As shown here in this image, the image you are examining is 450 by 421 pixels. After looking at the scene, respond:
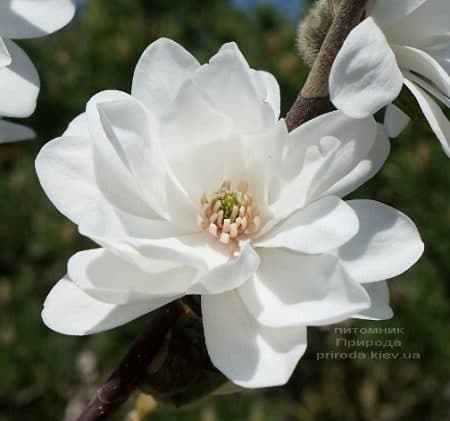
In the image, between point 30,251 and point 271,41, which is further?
point 271,41

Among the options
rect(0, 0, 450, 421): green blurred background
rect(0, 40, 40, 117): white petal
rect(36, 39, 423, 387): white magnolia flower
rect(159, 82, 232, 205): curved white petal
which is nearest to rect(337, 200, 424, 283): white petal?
rect(36, 39, 423, 387): white magnolia flower

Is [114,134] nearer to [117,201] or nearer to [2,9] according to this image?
[117,201]

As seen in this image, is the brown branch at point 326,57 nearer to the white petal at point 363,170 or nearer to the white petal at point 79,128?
the white petal at point 363,170

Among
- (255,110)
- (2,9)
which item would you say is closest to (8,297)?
(2,9)

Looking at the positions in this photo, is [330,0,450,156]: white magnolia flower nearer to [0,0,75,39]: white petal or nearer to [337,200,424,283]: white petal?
[337,200,424,283]: white petal

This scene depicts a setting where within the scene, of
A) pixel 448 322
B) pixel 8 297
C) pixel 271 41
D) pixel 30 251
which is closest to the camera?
pixel 448 322

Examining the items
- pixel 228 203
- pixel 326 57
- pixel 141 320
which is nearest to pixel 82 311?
pixel 228 203
